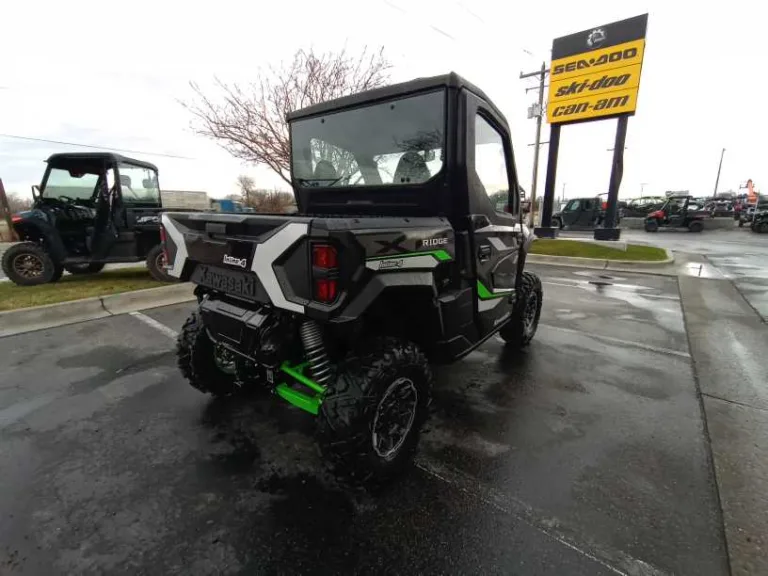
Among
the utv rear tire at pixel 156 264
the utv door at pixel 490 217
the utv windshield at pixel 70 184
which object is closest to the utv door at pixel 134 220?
the utv rear tire at pixel 156 264

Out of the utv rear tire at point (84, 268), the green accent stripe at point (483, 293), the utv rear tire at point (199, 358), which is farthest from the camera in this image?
the utv rear tire at point (84, 268)

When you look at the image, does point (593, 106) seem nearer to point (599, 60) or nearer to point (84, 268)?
point (599, 60)

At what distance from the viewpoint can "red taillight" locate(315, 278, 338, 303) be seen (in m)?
1.76

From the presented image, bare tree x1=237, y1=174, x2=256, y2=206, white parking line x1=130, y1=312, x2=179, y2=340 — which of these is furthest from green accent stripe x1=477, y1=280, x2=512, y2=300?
bare tree x1=237, y1=174, x2=256, y2=206

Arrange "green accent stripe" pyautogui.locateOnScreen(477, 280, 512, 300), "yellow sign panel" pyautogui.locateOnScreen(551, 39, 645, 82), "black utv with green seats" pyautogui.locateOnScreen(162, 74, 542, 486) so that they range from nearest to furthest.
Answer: "black utv with green seats" pyautogui.locateOnScreen(162, 74, 542, 486) → "green accent stripe" pyautogui.locateOnScreen(477, 280, 512, 300) → "yellow sign panel" pyautogui.locateOnScreen(551, 39, 645, 82)

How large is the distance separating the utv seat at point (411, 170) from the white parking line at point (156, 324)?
3.62m

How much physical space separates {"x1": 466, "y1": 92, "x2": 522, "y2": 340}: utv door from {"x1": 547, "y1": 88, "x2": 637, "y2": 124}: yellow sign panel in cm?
1196

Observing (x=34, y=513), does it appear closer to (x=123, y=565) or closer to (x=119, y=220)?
(x=123, y=565)

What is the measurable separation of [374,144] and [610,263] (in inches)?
386

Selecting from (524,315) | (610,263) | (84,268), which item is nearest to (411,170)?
(524,315)

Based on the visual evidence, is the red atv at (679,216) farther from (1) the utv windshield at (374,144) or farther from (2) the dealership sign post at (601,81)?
(1) the utv windshield at (374,144)

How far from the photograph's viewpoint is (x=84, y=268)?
25.7 ft

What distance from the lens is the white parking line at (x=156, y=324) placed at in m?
4.78

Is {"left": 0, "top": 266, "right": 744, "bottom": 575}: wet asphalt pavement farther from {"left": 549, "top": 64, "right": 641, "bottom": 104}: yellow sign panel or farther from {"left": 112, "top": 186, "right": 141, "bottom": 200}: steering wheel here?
{"left": 549, "top": 64, "right": 641, "bottom": 104}: yellow sign panel
